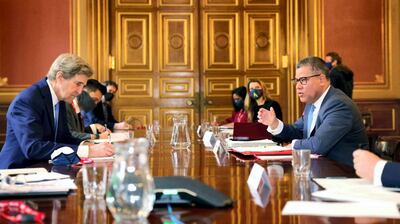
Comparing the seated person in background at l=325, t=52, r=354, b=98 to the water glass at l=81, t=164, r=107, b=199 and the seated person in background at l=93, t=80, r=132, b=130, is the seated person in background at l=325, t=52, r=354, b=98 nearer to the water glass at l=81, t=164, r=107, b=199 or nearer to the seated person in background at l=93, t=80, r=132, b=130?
the seated person in background at l=93, t=80, r=132, b=130

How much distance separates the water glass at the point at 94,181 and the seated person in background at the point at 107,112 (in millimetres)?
4900

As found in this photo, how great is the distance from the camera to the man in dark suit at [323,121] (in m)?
3.46

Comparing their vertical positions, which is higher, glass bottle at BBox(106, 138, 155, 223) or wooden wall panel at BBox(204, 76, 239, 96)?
wooden wall panel at BBox(204, 76, 239, 96)

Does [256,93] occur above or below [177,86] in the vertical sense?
below

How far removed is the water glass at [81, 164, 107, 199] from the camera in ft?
6.02

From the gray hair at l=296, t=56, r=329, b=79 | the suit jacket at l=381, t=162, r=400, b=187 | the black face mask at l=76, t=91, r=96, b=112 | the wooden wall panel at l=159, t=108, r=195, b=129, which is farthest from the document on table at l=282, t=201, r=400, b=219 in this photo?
the wooden wall panel at l=159, t=108, r=195, b=129

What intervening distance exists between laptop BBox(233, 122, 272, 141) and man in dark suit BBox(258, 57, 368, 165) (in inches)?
4.4

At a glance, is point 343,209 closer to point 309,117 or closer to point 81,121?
point 309,117

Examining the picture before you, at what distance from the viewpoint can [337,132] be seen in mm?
3490

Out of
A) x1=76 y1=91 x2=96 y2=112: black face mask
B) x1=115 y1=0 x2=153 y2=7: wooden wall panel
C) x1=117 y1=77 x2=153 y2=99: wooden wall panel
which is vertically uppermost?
x1=115 y1=0 x2=153 y2=7: wooden wall panel

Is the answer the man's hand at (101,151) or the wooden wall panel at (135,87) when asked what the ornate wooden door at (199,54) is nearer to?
the wooden wall panel at (135,87)

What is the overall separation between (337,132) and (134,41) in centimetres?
568

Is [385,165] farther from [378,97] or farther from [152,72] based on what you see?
[152,72]

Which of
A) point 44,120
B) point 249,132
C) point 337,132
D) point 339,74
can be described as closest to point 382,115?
point 339,74
